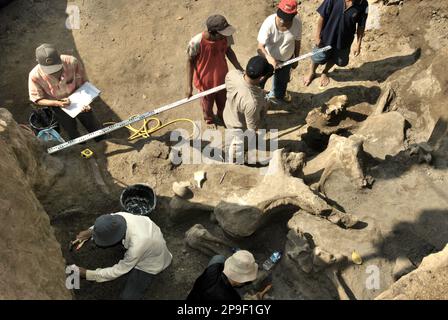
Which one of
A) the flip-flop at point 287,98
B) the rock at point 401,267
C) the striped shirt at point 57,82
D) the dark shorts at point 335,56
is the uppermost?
the striped shirt at point 57,82

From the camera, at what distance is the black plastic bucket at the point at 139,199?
17.2ft

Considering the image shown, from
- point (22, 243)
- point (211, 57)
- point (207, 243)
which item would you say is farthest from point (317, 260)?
point (211, 57)

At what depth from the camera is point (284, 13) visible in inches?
216

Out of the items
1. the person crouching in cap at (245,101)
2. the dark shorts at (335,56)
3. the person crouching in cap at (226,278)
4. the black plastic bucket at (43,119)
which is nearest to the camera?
the person crouching in cap at (226,278)

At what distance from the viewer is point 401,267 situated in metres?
4.50

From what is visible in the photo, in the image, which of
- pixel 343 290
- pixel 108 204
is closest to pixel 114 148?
pixel 108 204

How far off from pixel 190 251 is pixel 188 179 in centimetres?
121

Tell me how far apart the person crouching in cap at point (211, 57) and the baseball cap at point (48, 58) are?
5.31ft

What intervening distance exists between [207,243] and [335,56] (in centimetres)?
369

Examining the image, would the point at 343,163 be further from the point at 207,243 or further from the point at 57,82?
the point at 57,82

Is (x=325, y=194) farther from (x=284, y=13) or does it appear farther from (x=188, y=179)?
(x=284, y=13)

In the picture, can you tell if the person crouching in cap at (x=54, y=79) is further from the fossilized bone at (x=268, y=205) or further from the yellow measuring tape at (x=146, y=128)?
the fossilized bone at (x=268, y=205)

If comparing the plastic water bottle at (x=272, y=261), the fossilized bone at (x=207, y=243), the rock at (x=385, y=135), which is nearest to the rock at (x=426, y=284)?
the plastic water bottle at (x=272, y=261)

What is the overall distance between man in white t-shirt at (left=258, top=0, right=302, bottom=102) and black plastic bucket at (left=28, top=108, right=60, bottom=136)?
3.12 metres
